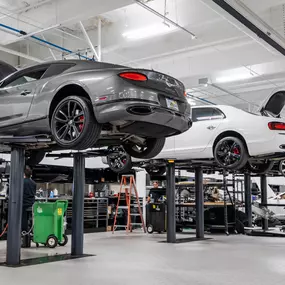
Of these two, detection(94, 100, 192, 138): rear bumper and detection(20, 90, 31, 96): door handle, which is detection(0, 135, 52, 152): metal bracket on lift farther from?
detection(94, 100, 192, 138): rear bumper

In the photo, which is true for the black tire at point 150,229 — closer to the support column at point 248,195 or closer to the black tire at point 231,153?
the support column at point 248,195

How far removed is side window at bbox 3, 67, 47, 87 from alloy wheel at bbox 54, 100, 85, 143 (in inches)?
37.4

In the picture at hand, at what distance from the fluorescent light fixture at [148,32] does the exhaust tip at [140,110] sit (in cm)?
568

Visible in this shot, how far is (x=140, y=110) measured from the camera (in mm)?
4637

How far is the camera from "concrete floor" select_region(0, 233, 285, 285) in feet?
16.8

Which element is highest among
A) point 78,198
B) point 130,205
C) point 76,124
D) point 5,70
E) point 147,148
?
point 5,70

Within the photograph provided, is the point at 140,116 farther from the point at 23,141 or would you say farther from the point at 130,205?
the point at 130,205

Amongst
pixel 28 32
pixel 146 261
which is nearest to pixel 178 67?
pixel 28 32

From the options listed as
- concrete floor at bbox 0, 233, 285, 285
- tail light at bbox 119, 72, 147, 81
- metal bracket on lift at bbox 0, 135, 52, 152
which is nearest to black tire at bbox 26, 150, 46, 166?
metal bracket on lift at bbox 0, 135, 52, 152

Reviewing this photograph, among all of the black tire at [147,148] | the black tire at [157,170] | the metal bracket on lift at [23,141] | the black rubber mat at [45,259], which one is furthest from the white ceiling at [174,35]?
the black rubber mat at [45,259]

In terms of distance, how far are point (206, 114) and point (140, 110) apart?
421cm

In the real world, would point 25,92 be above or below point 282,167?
above

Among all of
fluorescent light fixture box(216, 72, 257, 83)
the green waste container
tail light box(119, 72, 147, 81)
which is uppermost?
fluorescent light fixture box(216, 72, 257, 83)

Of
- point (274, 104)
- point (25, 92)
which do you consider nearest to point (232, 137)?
point (274, 104)
